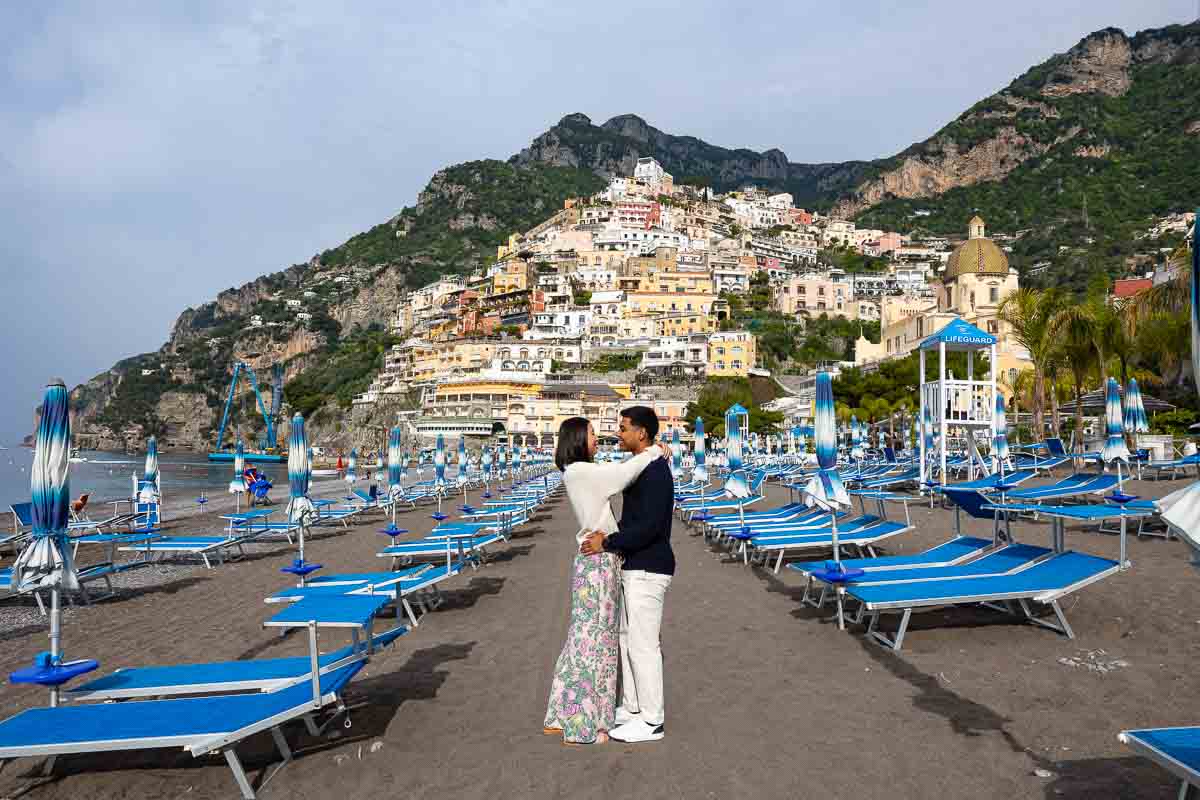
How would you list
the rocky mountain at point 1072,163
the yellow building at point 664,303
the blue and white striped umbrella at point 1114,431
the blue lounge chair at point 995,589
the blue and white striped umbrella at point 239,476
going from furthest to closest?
1. the rocky mountain at point 1072,163
2. the yellow building at point 664,303
3. the blue and white striped umbrella at point 239,476
4. the blue and white striped umbrella at point 1114,431
5. the blue lounge chair at point 995,589

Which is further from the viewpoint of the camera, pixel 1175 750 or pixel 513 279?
pixel 513 279

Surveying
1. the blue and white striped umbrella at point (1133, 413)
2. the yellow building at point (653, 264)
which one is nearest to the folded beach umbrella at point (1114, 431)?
the blue and white striped umbrella at point (1133, 413)

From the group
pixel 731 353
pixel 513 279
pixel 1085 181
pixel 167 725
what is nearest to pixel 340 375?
pixel 513 279

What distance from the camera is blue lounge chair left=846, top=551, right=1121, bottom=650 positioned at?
5.44 m

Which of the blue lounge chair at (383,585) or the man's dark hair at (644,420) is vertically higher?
the man's dark hair at (644,420)

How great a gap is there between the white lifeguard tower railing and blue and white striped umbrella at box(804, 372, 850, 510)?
10221 mm

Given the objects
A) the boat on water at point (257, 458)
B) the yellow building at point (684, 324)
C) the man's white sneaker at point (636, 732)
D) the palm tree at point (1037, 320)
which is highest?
the yellow building at point (684, 324)

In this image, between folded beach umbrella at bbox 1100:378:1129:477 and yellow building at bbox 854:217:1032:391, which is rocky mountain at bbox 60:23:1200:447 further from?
folded beach umbrella at bbox 1100:378:1129:477

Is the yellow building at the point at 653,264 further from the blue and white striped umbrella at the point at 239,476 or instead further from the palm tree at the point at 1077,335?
the blue and white striped umbrella at the point at 239,476

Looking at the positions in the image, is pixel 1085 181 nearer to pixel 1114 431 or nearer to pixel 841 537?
pixel 1114 431

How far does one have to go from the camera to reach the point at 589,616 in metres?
3.90

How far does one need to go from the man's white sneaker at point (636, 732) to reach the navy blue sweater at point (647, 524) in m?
0.81

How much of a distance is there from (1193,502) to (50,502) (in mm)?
6281

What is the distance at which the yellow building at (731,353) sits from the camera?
77.4 meters
